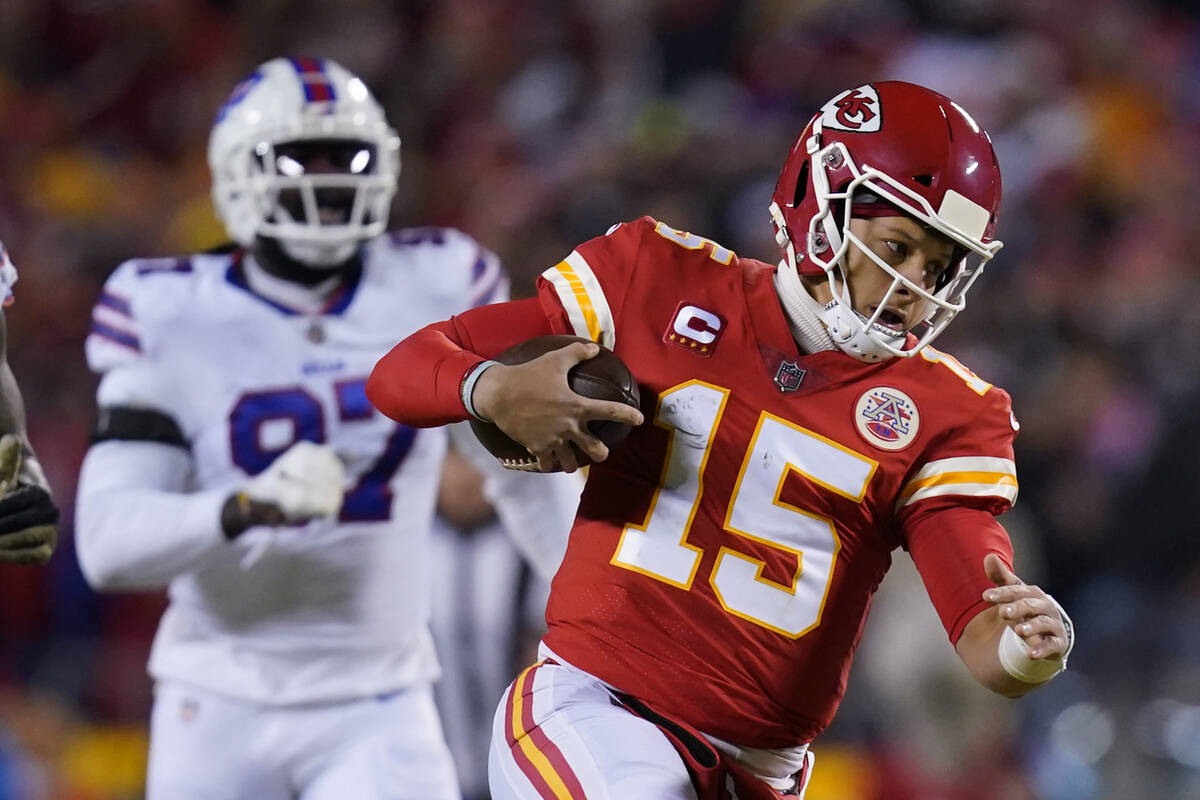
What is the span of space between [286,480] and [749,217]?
3634mm

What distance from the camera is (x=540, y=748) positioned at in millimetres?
2170

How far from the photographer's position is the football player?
2520 millimetres

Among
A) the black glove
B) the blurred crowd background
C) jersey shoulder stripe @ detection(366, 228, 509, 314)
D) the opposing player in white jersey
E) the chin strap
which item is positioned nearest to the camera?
the chin strap

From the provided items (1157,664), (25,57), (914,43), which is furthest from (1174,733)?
(25,57)

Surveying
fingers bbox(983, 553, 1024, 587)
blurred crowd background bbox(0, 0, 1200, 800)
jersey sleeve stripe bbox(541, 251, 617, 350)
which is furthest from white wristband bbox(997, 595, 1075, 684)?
blurred crowd background bbox(0, 0, 1200, 800)

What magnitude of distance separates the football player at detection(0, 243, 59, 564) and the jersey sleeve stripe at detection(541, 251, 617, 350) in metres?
0.89

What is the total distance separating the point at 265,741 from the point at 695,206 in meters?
3.68

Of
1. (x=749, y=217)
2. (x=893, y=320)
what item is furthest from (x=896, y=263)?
(x=749, y=217)

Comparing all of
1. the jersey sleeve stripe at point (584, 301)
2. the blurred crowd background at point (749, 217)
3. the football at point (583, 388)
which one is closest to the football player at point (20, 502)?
the football at point (583, 388)

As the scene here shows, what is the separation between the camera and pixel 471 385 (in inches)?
84.4

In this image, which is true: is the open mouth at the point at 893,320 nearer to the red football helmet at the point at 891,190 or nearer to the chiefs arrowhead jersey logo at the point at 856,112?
the red football helmet at the point at 891,190


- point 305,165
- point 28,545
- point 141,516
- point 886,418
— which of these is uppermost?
point 886,418

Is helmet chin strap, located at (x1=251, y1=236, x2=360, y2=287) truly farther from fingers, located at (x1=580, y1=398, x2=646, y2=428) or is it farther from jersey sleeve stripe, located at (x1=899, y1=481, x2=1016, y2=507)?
jersey sleeve stripe, located at (x1=899, y1=481, x2=1016, y2=507)

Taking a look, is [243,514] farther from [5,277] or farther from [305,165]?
[305,165]
